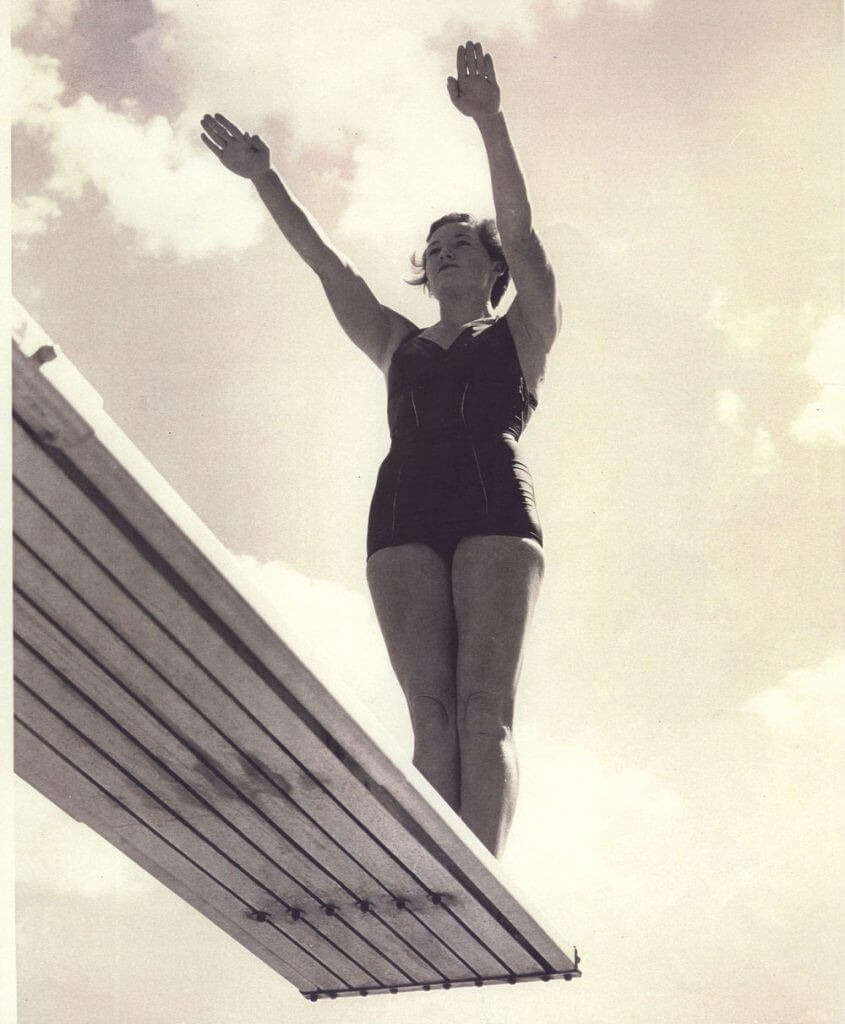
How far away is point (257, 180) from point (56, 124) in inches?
39.7

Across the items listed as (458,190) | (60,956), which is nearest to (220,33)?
(458,190)

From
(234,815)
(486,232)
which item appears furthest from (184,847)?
(486,232)

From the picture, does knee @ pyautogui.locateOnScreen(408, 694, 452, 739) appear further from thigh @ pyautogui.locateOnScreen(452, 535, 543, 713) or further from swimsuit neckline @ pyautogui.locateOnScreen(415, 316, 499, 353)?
swimsuit neckline @ pyautogui.locateOnScreen(415, 316, 499, 353)

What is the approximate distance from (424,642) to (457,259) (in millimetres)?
1323

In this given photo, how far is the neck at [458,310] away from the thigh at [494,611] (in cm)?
85

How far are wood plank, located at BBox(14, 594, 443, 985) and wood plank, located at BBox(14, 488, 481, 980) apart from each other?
4 centimetres

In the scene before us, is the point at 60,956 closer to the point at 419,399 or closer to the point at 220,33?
the point at 419,399

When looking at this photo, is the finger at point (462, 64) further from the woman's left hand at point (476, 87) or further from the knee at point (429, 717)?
the knee at point (429, 717)

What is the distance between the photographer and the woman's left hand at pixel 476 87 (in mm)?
4105

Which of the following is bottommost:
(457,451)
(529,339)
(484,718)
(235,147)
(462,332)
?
(484,718)

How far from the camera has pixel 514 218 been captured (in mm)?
4324

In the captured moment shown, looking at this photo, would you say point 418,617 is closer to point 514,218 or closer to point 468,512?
point 468,512

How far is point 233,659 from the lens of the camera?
10.6 feet

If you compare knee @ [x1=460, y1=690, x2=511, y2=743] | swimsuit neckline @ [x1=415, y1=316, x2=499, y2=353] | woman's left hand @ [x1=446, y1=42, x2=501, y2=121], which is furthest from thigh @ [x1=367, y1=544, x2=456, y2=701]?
woman's left hand @ [x1=446, y1=42, x2=501, y2=121]
